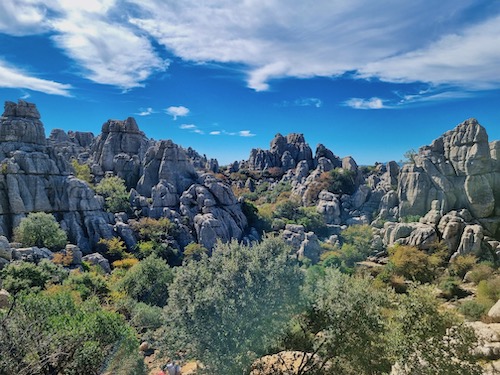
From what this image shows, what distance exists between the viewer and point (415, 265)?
33594 mm

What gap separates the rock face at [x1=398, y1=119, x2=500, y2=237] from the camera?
40.8 meters

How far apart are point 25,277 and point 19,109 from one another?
3843 centimetres

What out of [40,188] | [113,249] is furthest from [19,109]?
[113,249]

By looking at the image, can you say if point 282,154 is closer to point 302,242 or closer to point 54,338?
point 302,242

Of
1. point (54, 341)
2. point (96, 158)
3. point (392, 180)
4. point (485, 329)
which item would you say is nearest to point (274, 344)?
point (54, 341)

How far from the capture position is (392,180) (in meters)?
58.7

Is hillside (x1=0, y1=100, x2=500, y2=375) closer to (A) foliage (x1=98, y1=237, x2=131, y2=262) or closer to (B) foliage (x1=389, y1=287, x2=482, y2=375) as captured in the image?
(B) foliage (x1=389, y1=287, x2=482, y2=375)

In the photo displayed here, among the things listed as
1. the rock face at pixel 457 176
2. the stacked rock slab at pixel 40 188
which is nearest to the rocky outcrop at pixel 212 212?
the stacked rock slab at pixel 40 188

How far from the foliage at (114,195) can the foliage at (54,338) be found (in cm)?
3769

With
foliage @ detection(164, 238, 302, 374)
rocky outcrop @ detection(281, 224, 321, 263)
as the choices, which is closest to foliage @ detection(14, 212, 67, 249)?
rocky outcrop @ detection(281, 224, 321, 263)

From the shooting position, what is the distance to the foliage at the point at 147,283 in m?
30.8

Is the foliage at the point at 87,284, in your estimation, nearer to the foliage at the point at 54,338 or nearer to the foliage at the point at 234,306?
the foliage at the point at 54,338

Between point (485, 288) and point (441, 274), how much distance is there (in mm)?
6851

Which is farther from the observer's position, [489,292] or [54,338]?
[489,292]
